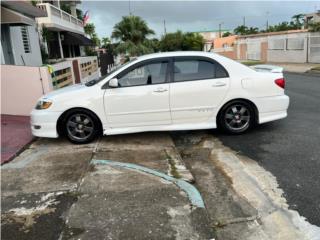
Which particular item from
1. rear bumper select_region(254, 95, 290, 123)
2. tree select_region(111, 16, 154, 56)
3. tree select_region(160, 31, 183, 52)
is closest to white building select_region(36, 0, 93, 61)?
tree select_region(111, 16, 154, 56)

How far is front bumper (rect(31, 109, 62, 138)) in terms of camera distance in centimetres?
647

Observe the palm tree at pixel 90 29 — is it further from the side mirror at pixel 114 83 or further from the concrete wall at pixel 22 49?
the side mirror at pixel 114 83

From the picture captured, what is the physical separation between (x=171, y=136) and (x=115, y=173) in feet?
7.21

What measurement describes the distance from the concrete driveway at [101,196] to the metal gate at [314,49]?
2593 cm

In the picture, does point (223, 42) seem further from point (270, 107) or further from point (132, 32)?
point (270, 107)

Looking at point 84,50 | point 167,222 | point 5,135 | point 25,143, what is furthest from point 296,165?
point 84,50

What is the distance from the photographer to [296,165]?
16.9ft

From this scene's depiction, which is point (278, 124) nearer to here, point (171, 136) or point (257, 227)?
point (171, 136)

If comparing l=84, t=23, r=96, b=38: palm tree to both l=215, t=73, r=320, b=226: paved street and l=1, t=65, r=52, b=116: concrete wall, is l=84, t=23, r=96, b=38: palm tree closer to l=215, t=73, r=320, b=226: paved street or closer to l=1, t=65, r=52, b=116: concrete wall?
l=1, t=65, r=52, b=116: concrete wall

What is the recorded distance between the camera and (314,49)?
94.8 feet

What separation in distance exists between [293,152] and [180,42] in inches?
2373

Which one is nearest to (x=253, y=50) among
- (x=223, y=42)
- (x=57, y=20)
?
(x=57, y=20)

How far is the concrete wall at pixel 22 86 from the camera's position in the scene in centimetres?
900

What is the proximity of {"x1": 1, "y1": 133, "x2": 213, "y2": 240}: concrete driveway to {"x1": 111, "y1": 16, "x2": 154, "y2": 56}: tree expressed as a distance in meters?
31.3
